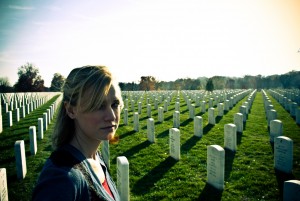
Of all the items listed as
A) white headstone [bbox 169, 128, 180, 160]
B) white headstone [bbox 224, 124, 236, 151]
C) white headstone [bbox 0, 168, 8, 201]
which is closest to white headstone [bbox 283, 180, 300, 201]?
white headstone [bbox 169, 128, 180, 160]

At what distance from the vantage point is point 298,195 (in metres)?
3.62

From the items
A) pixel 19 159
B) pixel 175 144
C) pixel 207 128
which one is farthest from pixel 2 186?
pixel 207 128

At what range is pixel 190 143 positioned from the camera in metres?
9.59

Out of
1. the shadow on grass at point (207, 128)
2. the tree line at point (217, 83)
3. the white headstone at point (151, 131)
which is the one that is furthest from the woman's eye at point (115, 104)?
the tree line at point (217, 83)

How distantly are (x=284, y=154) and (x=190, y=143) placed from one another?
12.5ft

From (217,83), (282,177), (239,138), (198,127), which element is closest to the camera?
(282,177)

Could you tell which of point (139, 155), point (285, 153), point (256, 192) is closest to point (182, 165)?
point (139, 155)

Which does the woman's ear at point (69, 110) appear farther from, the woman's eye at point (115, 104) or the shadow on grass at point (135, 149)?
the shadow on grass at point (135, 149)

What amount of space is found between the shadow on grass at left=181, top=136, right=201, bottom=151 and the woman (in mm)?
7368

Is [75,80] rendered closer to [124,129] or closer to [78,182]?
[78,182]

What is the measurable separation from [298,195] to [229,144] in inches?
193

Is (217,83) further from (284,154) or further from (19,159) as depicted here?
(19,159)

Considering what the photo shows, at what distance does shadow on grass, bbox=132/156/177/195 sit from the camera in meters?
5.67

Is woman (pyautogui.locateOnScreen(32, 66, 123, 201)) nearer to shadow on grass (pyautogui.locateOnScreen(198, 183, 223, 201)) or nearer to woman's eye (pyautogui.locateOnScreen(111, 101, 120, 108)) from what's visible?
woman's eye (pyautogui.locateOnScreen(111, 101, 120, 108))
